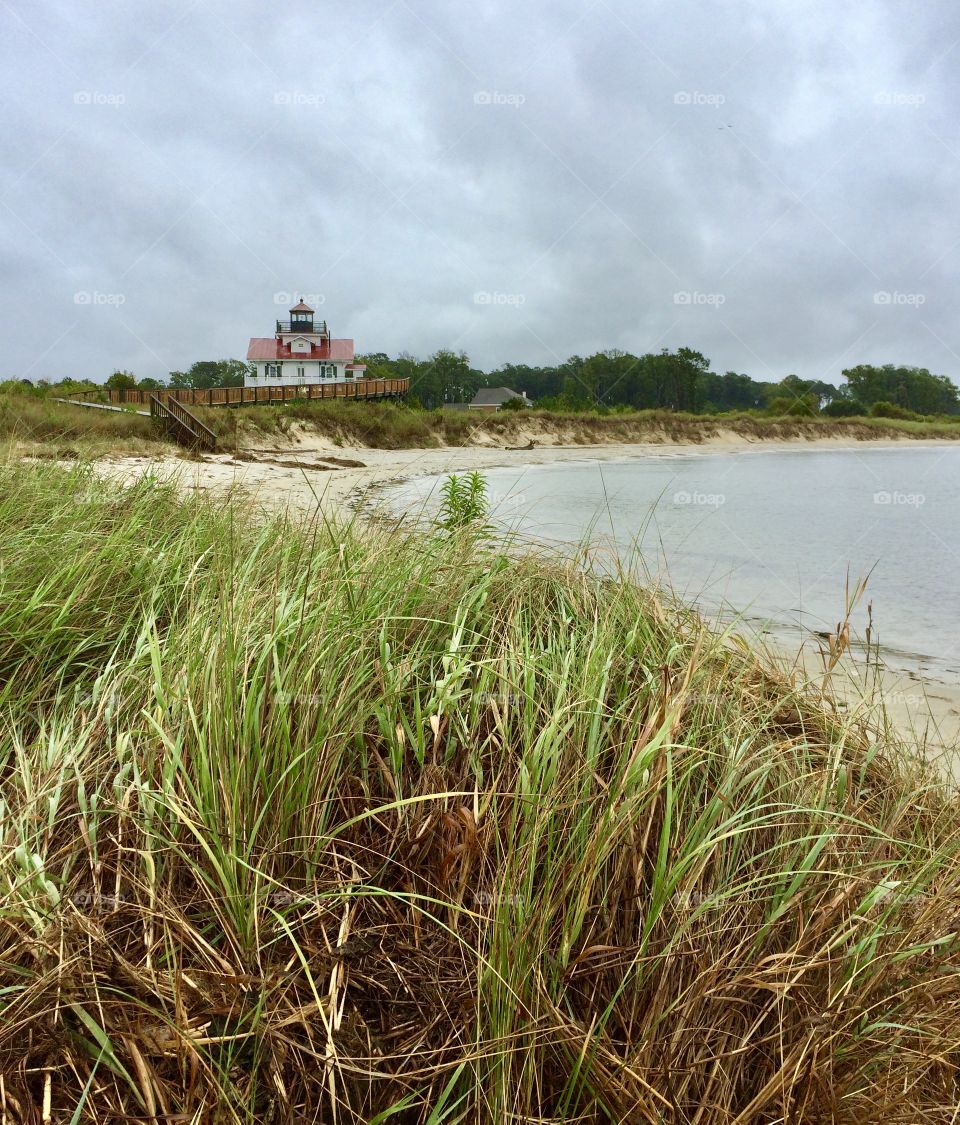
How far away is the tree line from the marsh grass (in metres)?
48.1

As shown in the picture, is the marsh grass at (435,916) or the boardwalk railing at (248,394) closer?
the marsh grass at (435,916)

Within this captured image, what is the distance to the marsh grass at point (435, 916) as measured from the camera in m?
1.28

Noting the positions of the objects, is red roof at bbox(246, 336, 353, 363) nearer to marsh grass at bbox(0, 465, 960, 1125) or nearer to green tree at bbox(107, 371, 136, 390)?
green tree at bbox(107, 371, 136, 390)

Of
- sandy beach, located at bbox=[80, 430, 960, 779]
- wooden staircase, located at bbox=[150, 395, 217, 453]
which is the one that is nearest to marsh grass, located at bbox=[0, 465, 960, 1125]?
sandy beach, located at bbox=[80, 430, 960, 779]

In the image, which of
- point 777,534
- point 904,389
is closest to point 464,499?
point 777,534

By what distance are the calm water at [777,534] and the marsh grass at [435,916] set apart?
1519 millimetres

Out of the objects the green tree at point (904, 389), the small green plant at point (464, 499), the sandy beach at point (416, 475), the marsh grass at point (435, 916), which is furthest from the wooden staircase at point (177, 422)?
the green tree at point (904, 389)

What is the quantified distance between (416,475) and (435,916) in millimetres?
16396

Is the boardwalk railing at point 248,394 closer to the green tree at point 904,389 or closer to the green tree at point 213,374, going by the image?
the green tree at point 213,374

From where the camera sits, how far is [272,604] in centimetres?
208

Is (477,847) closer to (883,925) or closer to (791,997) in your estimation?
(791,997)

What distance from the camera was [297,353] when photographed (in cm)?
5906

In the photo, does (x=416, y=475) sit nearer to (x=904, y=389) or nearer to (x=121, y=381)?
(x=121, y=381)

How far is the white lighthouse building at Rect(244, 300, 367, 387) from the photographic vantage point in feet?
194
